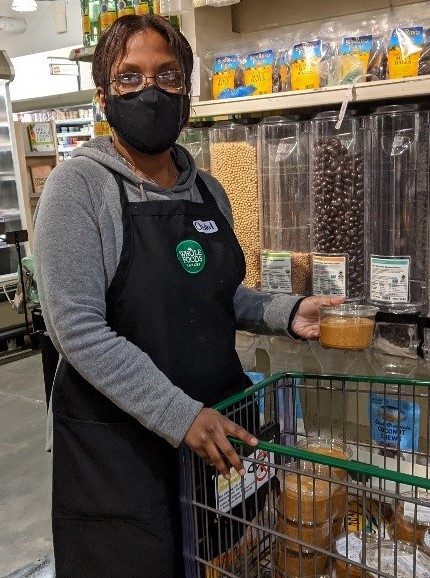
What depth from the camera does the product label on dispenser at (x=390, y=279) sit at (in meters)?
1.52

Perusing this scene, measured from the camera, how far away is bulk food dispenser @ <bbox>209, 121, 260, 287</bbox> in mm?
1821

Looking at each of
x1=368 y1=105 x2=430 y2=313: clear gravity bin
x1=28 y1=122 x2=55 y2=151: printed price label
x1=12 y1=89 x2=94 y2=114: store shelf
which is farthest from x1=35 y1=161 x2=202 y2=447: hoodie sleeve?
x1=12 y1=89 x2=94 y2=114: store shelf

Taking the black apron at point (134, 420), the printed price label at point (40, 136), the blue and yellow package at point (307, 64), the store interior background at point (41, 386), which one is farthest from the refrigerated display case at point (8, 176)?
the black apron at point (134, 420)

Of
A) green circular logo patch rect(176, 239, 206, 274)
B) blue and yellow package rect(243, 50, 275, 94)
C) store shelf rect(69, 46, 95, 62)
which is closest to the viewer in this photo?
green circular logo patch rect(176, 239, 206, 274)

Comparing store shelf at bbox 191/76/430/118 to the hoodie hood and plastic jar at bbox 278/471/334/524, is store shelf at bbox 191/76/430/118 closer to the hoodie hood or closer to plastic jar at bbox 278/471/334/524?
the hoodie hood

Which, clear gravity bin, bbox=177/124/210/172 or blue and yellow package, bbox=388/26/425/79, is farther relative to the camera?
clear gravity bin, bbox=177/124/210/172

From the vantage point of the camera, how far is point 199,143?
6.58ft

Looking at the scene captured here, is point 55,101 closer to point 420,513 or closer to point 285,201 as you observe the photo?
point 285,201

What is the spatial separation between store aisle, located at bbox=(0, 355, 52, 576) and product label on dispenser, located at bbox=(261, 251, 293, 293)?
1000 mm

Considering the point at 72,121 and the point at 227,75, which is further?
the point at 72,121

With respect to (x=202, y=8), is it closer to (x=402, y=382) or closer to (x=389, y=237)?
(x=389, y=237)

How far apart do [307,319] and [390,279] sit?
0.78ft

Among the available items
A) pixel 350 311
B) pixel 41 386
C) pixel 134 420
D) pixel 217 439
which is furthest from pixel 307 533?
pixel 41 386

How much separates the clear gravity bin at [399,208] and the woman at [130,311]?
0.41 m
